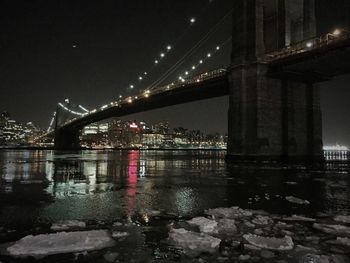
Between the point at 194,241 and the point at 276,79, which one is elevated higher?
the point at 276,79

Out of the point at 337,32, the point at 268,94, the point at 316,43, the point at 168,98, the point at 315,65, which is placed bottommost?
the point at 268,94

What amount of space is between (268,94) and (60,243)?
34.3 m

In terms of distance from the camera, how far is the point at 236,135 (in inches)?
1453

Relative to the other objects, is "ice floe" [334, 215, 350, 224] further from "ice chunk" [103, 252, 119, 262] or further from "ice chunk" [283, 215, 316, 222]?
"ice chunk" [103, 252, 119, 262]

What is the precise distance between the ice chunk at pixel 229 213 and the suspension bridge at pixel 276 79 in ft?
89.2

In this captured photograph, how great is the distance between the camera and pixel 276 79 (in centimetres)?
3766

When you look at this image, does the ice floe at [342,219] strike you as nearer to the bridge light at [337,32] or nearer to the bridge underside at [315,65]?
the bridge underside at [315,65]

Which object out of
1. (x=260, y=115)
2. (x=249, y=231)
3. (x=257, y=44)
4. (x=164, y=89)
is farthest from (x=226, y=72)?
(x=249, y=231)

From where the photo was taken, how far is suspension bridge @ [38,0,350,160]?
115 feet

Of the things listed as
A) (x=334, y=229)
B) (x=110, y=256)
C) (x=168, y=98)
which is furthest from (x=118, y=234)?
(x=168, y=98)

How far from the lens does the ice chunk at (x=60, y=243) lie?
4.74 meters

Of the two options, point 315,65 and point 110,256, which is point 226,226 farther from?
point 315,65

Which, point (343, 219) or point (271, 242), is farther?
point (343, 219)

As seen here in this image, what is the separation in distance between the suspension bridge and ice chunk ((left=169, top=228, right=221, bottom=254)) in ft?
97.0
